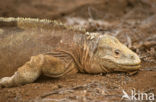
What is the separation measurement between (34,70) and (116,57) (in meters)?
1.59

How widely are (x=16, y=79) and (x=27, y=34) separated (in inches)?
39.3

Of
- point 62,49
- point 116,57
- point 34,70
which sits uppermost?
point 62,49

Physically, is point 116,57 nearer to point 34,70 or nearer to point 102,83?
point 102,83

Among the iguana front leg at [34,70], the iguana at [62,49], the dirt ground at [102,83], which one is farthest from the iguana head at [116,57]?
the iguana front leg at [34,70]

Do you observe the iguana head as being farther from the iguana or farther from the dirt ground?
the dirt ground

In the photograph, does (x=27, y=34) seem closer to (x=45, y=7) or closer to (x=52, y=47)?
(x=52, y=47)

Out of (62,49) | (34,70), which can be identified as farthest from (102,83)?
(34,70)

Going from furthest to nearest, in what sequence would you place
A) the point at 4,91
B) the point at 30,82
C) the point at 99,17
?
the point at 99,17 → the point at 30,82 → the point at 4,91

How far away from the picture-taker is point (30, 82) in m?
→ 4.39

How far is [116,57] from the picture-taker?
4707 millimetres

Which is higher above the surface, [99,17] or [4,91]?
[99,17]

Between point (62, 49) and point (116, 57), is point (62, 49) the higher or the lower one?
the higher one

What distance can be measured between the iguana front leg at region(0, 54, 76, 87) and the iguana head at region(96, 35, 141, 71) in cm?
89

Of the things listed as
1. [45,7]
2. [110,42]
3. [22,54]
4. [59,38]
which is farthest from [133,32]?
[45,7]
